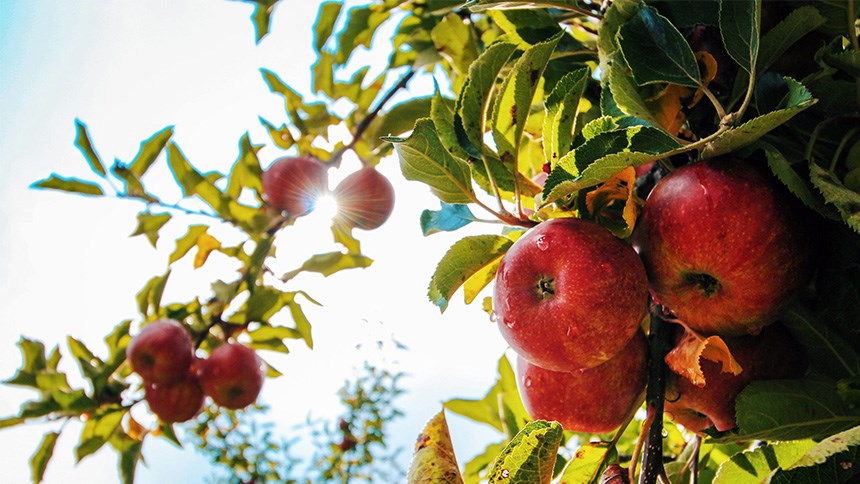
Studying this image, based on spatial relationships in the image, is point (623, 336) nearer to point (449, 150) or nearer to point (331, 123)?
point (449, 150)

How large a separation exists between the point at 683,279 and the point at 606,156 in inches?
6.1

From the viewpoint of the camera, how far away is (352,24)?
1495 millimetres

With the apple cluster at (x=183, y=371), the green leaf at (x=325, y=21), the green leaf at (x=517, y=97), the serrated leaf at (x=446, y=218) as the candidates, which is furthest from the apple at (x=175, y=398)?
the green leaf at (x=517, y=97)

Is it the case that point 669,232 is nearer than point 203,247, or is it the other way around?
point 669,232

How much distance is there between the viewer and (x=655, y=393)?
2.04 feet

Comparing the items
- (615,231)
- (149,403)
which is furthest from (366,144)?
(615,231)

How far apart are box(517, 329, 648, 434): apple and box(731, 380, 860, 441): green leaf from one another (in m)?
0.11

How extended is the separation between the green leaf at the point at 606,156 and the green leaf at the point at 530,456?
0.63 ft

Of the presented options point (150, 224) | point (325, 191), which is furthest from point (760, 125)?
point (150, 224)

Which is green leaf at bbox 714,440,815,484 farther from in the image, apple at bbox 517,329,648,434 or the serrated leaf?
the serrated leaf

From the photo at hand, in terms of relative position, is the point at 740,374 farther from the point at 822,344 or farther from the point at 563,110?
the point at 563,110

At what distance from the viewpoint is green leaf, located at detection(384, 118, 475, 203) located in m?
0.65

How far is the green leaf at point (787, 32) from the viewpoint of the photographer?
0.56 m

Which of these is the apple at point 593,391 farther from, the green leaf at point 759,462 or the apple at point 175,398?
the apple at point 175,398
